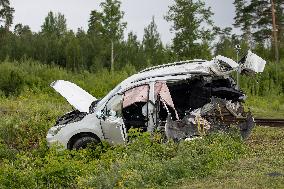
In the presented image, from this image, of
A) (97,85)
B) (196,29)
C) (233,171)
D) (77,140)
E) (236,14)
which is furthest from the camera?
(236,14)

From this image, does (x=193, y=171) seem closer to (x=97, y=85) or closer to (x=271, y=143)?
(x=271, y=143)

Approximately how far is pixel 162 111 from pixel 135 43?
41.6 meters

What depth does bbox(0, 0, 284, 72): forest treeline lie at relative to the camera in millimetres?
40500

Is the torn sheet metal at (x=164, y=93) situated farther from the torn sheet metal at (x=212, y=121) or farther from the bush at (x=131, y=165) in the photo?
the bush at (x=131, y=165)

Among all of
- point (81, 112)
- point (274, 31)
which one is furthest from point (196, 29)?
point (81, 112)

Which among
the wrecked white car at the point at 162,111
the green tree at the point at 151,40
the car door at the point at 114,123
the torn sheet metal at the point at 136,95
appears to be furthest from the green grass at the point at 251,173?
the green tree at the point at 151,40

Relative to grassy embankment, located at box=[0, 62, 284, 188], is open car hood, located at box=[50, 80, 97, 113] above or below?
above

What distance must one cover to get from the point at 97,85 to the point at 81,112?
20.9 meters

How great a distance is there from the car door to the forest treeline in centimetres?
2673

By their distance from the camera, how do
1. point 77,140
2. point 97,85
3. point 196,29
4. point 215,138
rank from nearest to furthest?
A: point 215,138, point 77,140, point 97,85, point 196,29

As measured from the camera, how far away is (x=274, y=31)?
170ft

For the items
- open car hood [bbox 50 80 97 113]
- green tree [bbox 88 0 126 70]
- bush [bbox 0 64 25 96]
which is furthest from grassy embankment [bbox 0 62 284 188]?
green tree [bbox 88 0 126 70]

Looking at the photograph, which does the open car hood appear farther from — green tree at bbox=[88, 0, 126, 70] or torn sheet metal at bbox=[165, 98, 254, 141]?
green tree at bbox=[88, 0, 126, 70]

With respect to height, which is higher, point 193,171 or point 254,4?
point 254,4
